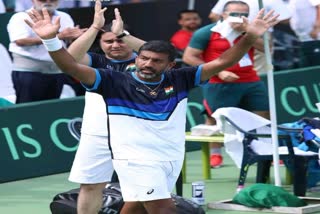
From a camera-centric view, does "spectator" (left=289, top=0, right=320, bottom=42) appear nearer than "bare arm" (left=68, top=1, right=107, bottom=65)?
No

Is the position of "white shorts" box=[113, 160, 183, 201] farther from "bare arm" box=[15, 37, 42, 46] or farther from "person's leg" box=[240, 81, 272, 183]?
"bare arm" box=[15, 37, 42, 46]

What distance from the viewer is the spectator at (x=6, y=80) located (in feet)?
47.1

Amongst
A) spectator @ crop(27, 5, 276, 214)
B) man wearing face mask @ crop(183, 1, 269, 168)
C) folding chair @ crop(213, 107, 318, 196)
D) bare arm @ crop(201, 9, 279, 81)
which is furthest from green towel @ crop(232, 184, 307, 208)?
bare arm @ crop(201, 9, 279, 81)

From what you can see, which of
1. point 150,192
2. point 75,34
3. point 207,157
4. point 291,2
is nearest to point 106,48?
point 75,34

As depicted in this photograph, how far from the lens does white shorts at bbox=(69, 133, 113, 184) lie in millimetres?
10062

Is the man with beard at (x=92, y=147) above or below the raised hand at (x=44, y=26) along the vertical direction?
below

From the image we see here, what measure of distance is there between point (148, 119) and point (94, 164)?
107 cm

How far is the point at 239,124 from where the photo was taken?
12.9 metres

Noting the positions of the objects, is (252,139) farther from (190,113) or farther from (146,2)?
(146,2)

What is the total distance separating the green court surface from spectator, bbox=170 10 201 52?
350 cm

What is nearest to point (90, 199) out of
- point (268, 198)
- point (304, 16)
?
point (268, 198)

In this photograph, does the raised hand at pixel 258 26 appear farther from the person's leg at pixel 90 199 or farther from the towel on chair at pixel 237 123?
the towel on chair at pixel 237 123

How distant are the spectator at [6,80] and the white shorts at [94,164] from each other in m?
4.39

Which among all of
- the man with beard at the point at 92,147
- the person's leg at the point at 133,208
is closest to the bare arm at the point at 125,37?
the man with beard at the point at 92,147
